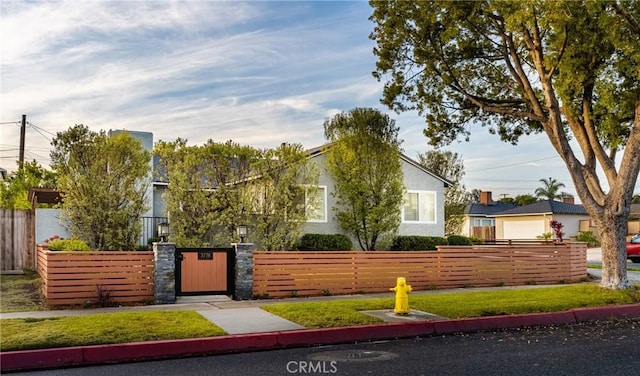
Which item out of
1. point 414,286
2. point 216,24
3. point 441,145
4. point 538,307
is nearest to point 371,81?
point 441,145

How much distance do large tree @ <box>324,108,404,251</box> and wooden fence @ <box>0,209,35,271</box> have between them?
10.2 meters

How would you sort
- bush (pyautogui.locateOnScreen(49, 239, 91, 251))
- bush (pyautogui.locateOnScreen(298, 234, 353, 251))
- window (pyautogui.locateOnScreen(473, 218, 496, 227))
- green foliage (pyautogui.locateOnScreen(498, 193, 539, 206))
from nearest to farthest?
bush (pyautogui.locateOnScreen(49, 239, 91, 251)), bush (pyautogui.locateOnScreen(298, 234, 353, 251)), window (pyautogui.locateOnScreen(473, 218, 496, 227)), green foliage (pyautogui.locateOnScreen(498, 193, 539, 206))

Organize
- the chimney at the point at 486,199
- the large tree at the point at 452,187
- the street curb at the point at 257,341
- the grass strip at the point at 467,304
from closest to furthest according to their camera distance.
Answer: the street curb at the point at 257,341 < the grass strip at the point at 467,304 < the large tree at the point at 452,187 < the chimney at the point at 486,199

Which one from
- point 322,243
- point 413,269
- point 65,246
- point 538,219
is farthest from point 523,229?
point 65,246

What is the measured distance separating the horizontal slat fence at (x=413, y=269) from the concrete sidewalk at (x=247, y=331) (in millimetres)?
760

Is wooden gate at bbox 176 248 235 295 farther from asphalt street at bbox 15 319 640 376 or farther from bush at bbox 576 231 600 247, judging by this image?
bush at bbox 576 231 600 247

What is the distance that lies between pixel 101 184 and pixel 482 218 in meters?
37.3

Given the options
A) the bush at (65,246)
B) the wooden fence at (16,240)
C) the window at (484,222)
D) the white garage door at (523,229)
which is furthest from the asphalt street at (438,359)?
the window at (484,222)

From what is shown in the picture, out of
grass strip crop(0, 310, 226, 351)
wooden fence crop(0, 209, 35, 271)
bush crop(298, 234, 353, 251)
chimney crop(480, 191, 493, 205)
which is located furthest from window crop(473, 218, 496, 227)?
grass strip crop(0, 310, 226, 351)

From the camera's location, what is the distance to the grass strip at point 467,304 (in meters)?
9.91

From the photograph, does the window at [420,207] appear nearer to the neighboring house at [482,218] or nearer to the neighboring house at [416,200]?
the neighboring house at [416,200]

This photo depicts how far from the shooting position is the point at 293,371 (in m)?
6.87

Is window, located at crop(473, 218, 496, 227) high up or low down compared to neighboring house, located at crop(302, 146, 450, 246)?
down

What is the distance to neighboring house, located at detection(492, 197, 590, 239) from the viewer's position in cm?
4153
